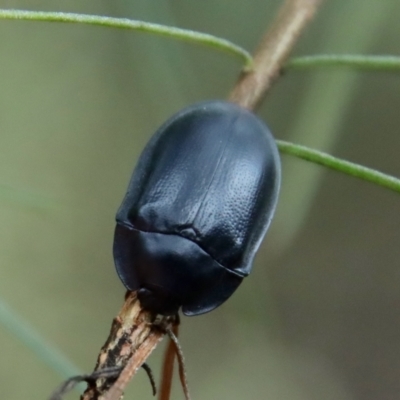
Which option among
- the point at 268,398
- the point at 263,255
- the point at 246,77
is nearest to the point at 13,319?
the point at 246,77

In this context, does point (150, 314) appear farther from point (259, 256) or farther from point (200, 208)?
point (259, 256)

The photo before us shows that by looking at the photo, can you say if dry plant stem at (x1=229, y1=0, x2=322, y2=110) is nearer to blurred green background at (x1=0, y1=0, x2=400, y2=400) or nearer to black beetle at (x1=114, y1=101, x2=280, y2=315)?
black beetle at (x1=114, y1=101, x2=280, y2=315)

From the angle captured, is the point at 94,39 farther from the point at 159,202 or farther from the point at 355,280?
the point at 159,202

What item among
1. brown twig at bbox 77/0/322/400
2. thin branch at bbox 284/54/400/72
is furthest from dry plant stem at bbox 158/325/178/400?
thin branch at bbox 284/54/400/72

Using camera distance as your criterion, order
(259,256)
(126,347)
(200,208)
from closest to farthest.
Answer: (126,347) → (200,208) → (259,256)

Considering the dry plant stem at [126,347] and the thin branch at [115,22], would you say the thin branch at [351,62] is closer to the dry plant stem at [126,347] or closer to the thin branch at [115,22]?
the thin branch at [115,22]

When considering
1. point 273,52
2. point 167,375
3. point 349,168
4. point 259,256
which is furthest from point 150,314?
point 259,256

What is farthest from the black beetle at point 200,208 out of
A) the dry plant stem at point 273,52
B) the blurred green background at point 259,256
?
the blurred green background at point 259,256
